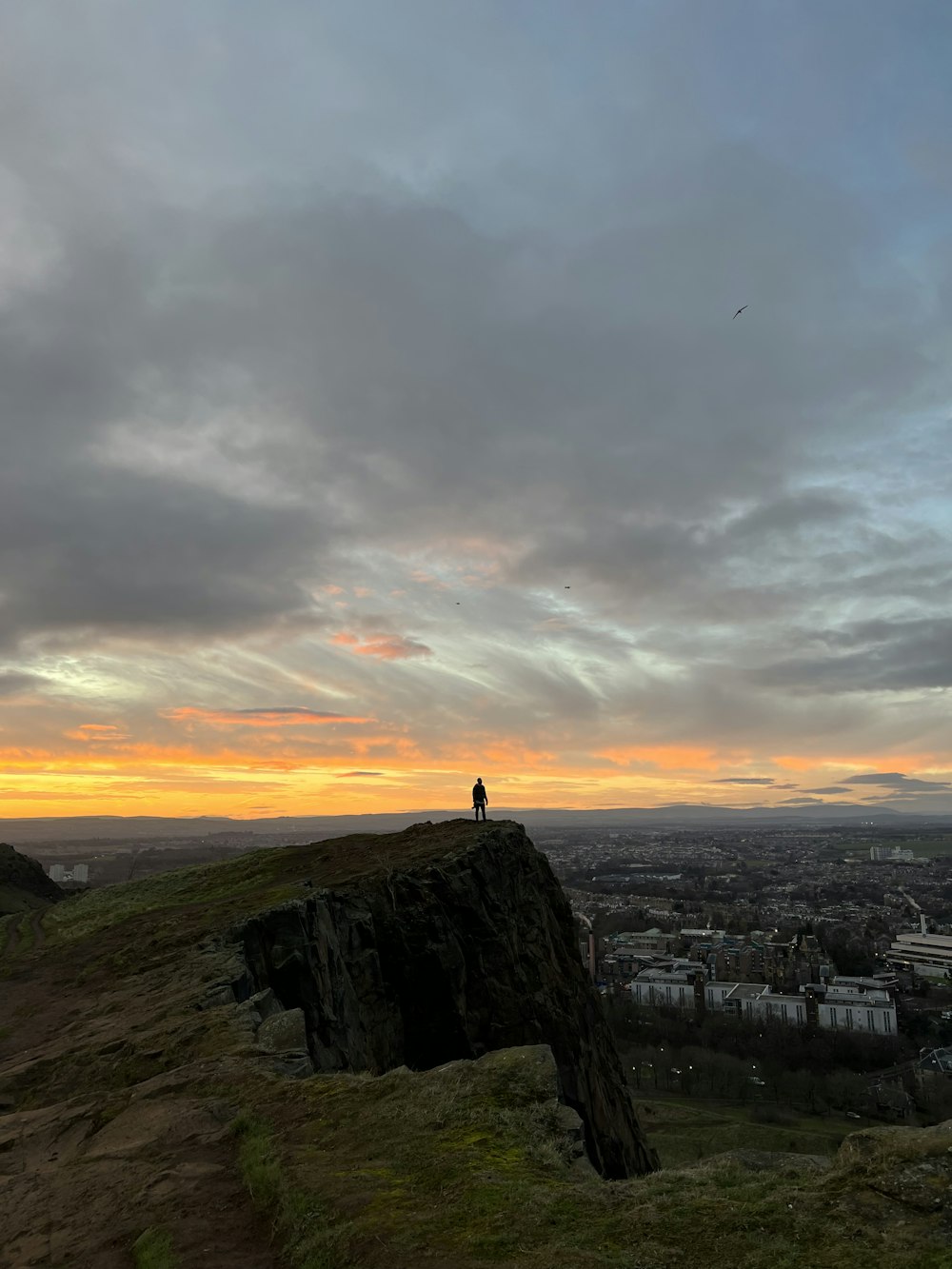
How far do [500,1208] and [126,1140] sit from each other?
7.25 metres

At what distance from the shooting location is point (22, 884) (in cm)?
6172

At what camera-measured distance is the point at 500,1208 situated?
26.2ft

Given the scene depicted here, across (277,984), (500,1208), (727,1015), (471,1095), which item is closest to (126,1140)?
(471,1095)

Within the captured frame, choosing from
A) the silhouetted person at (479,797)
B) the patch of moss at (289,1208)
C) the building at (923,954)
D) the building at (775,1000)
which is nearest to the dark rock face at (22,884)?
the silhouetted person at (479,797)

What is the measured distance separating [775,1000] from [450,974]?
93915 millimetres

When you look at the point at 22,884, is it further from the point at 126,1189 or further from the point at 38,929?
the point at 126,1189

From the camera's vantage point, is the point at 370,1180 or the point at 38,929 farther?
the point at 38,929

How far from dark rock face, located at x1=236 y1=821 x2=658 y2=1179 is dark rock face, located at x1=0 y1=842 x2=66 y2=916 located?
3752cm

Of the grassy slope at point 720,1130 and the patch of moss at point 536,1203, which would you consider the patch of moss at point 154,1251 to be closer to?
the patch of moss at point 536,1203

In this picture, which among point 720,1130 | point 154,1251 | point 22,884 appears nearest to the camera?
point 154,1251

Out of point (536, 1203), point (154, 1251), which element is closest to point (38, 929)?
point (154, 1251)

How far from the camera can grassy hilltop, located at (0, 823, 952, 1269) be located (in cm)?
702

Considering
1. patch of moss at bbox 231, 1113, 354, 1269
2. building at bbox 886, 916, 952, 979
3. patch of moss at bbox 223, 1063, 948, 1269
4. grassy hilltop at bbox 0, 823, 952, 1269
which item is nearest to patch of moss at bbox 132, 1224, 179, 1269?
grassy hilltop at bbox 0, 823, 952, 1269

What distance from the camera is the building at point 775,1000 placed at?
9369cm
